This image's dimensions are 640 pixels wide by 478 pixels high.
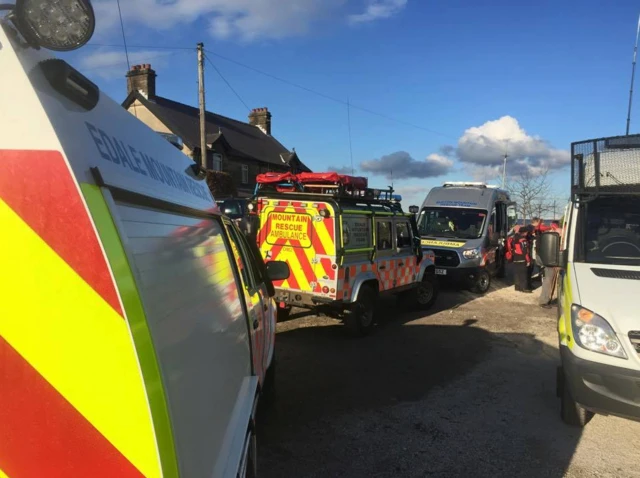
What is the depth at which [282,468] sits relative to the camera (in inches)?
142

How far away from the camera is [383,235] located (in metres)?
8.23

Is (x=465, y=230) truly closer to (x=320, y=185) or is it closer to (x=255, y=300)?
(x=320, y=185)

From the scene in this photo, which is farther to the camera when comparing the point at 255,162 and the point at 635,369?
the point at 255,162

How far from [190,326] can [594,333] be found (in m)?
3.48

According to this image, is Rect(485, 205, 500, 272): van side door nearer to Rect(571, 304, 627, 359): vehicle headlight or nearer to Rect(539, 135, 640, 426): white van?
Rect(539, 135, 640, 426): white van

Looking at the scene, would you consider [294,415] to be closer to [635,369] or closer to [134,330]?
[635,369]

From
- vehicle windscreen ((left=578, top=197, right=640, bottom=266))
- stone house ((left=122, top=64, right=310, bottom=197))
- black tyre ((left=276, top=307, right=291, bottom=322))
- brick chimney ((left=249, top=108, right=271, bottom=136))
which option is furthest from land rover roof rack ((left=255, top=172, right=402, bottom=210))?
brick chimney ((left=249, top=108, right=271, bottom=136))

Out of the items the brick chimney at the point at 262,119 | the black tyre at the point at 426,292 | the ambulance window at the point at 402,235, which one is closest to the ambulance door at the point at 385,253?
the ambulance window at the point at 402,235

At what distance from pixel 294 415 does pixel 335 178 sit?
4.03 meters

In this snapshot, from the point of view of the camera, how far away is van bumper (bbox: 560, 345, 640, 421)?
11.7 ft

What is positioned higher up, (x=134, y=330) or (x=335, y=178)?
(x=335, y=178)

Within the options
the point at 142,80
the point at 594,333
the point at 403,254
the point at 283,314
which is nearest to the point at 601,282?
the point at 594,333

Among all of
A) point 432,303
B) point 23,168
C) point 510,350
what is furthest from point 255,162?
point 23,168

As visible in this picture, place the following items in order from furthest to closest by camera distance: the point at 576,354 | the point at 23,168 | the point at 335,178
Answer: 1. the point at 335,178
2. the point at 576,354
3. the point at 23,168
